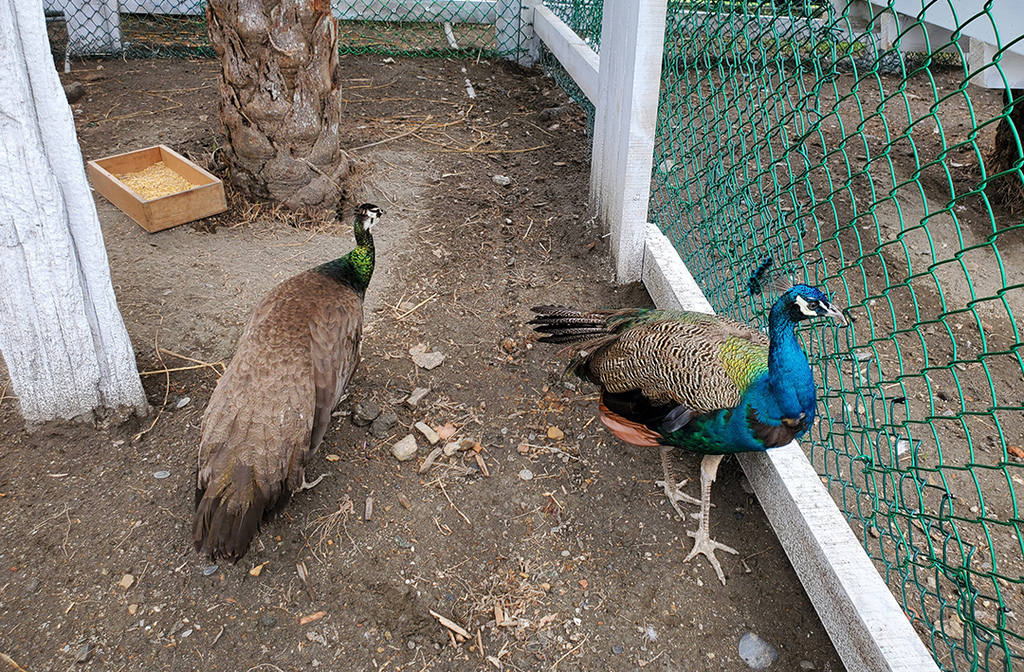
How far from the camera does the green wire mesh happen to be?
221 cm

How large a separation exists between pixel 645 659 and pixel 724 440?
28.6 inches

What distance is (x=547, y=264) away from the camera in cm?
412

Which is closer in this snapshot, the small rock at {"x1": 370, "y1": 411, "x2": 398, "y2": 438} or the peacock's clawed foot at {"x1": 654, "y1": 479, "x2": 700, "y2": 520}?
the peacock's clawed foot at {"x1": 654, "y1": 479, "x2": 700, "y2": 520}

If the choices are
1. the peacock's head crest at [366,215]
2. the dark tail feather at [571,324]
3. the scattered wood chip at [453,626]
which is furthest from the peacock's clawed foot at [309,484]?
the peacock's head crest at [366,215]

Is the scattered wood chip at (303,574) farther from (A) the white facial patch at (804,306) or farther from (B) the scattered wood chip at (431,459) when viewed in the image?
(A) the white facial patch at (804,306)

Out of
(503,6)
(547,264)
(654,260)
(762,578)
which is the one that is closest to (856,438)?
(762,578)

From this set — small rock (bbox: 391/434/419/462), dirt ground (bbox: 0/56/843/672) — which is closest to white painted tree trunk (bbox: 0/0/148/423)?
dirt ground (bbox: 0/56/843/672)

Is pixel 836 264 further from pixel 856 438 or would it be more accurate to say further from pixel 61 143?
pixel 61 143

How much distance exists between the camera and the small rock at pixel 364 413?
10.1 ft

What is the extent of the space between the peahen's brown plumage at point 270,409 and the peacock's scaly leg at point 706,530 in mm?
1356

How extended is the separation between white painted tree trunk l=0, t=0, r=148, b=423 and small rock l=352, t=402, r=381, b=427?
0.83 meters

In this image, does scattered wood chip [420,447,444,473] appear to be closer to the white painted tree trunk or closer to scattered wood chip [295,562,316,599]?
scattered wood chip [295,562,316,599]

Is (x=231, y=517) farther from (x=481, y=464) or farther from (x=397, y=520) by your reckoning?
(x=481, y=464)

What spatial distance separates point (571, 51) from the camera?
4.80 meters
